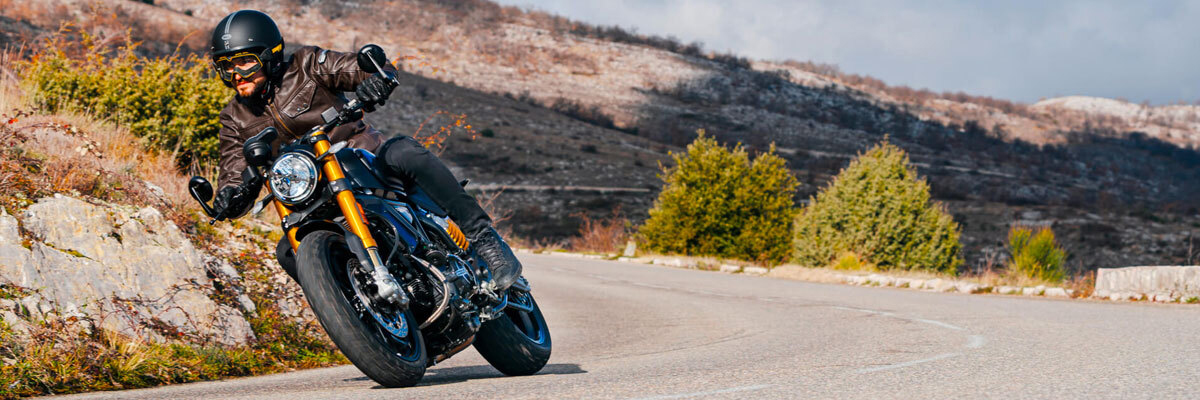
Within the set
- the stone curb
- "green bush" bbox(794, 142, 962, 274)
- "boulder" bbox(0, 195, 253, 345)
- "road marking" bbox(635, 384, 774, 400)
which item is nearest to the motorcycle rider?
"boulder" bbox(0, 195, 253, 345)

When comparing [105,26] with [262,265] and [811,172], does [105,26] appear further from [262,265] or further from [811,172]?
[262,265]

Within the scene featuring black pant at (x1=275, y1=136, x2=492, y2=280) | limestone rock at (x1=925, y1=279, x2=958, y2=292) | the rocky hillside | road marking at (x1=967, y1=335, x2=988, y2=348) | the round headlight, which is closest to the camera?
the round headlight

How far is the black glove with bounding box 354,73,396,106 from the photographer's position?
5.32 m

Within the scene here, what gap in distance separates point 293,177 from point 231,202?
2.08ft

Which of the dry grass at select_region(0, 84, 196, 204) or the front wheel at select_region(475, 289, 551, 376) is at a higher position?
the dry grass at select_region(0, 84, 196, 204)

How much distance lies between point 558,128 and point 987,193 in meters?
35.8

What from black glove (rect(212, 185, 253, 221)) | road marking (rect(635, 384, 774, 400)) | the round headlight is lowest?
road marking (rect(635, 384, 774, 400))

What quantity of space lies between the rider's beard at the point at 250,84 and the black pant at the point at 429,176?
2.55 ft

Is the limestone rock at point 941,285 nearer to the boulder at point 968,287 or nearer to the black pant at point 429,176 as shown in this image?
the boulder at point 968,287

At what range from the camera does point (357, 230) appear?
4.87 meters

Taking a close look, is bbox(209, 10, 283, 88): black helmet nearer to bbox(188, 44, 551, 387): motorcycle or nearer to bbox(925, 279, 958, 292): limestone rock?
bbox(188, 44, 551, 387): motorcycle

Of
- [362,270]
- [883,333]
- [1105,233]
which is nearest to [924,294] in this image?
[883,333]

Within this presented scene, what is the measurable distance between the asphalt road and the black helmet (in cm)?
184

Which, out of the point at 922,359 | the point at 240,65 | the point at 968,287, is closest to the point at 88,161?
the point at 240,65
